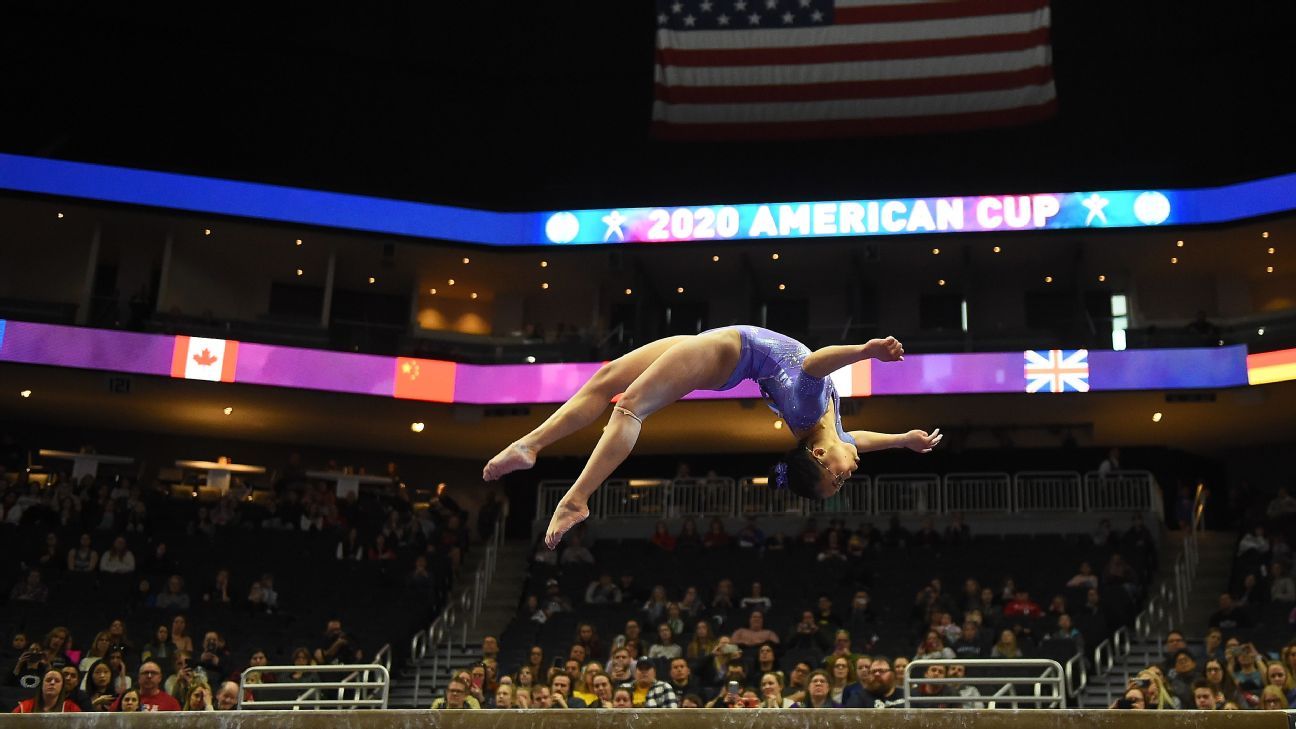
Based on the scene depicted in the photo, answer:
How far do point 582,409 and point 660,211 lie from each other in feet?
64.7

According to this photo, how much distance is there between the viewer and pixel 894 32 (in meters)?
21.9

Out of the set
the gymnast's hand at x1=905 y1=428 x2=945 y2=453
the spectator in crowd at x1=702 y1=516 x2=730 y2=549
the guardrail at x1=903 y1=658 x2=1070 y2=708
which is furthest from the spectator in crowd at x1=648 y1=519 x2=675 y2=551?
the gymnast's hand at x1=905 y1=428 x2=945 y2=453

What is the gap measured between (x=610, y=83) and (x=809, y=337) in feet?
31.7

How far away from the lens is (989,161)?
29609 millimetres

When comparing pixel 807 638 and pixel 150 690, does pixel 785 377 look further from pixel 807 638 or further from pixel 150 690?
pixel 807 638

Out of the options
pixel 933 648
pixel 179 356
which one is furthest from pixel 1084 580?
pixel 179 356

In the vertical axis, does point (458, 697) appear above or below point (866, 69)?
below

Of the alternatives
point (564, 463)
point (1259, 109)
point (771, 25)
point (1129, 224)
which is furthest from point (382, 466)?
point (1259, 109)

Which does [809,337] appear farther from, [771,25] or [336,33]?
[336,33]

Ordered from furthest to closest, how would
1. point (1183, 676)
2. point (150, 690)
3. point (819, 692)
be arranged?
point (1183, 676) < point (819, 692) < point (150, 690)

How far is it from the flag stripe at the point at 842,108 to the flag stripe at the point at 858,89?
5.6 inches

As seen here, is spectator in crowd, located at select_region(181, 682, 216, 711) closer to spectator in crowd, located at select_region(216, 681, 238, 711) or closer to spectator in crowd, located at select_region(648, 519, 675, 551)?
spectator in crowd, located at select_region(216, 681, 238, 711)

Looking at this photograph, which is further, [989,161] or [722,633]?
[989,161]

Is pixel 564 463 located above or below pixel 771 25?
below
